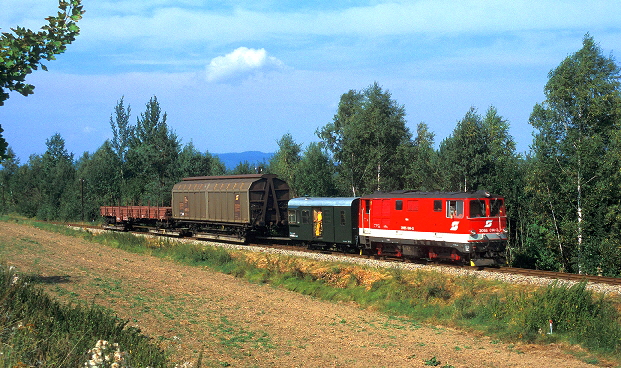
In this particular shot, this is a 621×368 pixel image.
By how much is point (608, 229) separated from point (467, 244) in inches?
425

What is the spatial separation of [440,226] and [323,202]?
27.1 ft

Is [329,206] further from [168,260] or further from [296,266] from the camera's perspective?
[168,260]

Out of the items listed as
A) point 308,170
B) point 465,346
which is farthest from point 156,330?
point 308,170

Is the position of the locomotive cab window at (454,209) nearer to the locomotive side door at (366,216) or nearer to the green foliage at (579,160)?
the locomotive side door at (366,216)

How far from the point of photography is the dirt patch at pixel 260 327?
12.7m

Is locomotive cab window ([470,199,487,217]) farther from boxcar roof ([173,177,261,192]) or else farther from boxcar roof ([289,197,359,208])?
boxcar roof ([173,177,261,192])

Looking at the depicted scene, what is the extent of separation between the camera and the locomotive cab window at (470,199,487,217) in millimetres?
22612

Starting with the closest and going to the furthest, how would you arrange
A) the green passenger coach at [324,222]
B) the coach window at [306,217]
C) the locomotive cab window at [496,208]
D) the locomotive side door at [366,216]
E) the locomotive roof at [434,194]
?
1. the locomotive roof at [434,194]
2. the locomotive cab window at [496,208]
3. the locomotive side door at [366,216]
4. the green passenger coach at [324,222]
5. the coach window at [306,217]

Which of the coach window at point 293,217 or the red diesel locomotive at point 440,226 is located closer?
the red diesel locomotive at point 440,226

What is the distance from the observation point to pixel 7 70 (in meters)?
7.26

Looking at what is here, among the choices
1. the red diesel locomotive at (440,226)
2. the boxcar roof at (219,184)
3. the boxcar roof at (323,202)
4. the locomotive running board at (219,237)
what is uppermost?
the boxcar roof at (219,184)

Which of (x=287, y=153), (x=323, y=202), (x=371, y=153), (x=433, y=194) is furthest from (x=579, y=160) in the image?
(x=287, y=153)

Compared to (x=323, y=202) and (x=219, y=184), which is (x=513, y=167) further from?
(x=219, y=184)

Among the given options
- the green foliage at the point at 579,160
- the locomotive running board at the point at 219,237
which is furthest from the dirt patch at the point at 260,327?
the green foliage at the point at 579,160
